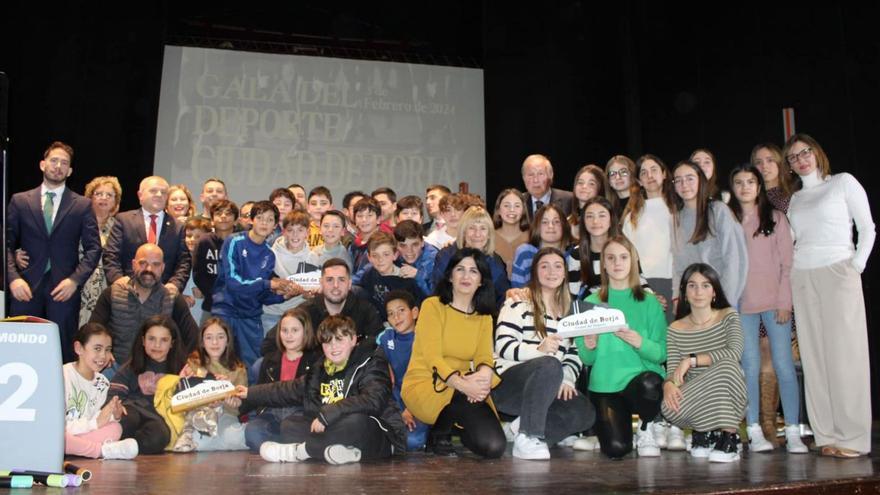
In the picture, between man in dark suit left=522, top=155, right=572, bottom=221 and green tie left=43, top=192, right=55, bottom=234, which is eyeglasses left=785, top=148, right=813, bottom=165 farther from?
green tie left=43, top=192, right=55, bottom=234

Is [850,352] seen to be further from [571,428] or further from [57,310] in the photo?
[57,310]

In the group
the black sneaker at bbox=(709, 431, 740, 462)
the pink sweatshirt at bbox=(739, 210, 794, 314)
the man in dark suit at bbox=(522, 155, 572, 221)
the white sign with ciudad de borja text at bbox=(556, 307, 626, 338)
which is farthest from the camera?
the man in dark suit at bbox=(522, 155, 572, 221)

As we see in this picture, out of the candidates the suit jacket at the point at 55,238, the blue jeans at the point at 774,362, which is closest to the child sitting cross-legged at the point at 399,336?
the blue jeans at the point at 774,362

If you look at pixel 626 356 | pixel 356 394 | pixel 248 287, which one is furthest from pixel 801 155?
pixel 248 287

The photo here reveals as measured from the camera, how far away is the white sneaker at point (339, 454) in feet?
11.7

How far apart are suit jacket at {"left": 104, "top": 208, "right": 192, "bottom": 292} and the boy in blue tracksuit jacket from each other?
1.18 feet

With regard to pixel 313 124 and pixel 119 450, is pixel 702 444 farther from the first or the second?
pixel 313 124

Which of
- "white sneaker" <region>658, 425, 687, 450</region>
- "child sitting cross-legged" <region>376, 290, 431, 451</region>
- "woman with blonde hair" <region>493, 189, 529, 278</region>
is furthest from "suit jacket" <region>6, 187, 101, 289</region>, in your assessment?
"white sneaker" <region>658, 425, 687, 450</region>

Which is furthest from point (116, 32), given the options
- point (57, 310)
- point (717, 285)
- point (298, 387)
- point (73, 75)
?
point (717, 285)

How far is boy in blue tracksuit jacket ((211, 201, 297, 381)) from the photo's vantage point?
493 centimetres

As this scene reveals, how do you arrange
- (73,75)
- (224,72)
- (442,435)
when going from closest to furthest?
1. (442,435)
2. (73,75)
3. (224,72)

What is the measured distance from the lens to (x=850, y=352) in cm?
389

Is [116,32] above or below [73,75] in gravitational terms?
above

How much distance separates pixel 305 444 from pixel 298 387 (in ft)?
1.38
